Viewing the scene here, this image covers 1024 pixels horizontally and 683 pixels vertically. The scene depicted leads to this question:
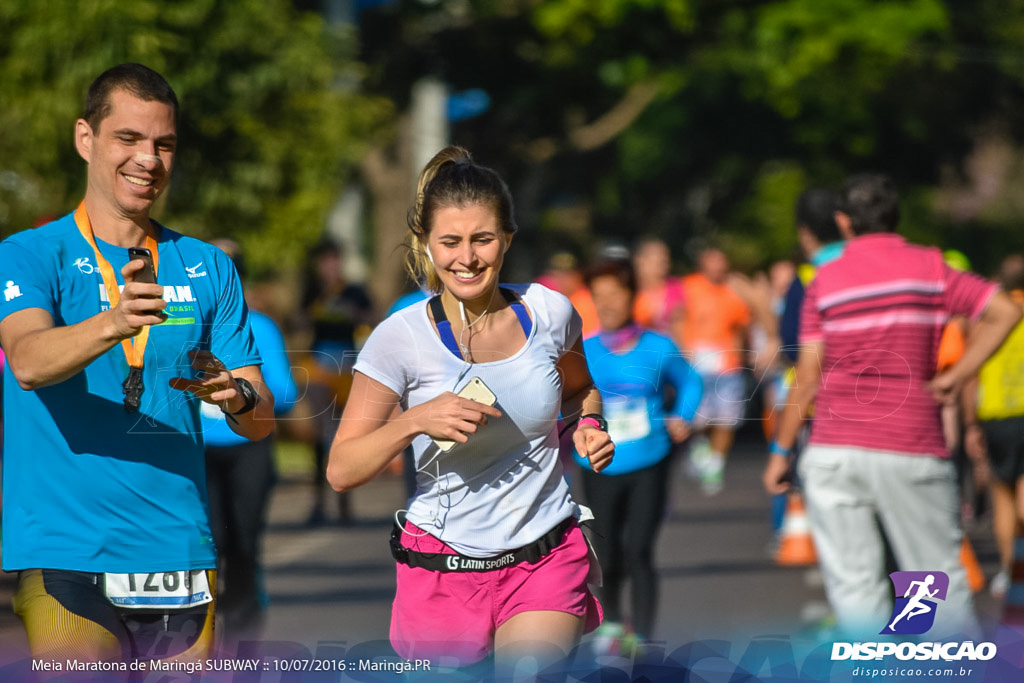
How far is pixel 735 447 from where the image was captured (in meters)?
20.6

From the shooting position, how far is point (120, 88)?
381cm

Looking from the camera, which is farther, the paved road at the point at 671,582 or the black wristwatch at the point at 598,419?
the paved road at the point at 671,582

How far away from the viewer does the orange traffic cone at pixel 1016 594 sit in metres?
7.86

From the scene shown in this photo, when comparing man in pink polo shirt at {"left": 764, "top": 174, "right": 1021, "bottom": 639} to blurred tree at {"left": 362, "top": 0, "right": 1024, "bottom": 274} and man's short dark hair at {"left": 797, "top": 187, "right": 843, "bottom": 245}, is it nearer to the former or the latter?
man's short dark hair at {"left": 797, "top": 187, "right": 843, "bottom": 245}

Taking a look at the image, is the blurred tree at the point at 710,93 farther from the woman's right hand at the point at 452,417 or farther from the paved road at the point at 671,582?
the woman's right hand at the point at 452,417

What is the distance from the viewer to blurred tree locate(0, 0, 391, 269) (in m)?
10.4

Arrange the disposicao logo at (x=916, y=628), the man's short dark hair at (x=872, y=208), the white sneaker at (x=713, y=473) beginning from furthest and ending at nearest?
the white sneaker at (x=713, y=473) → the man's short dark hair at (x=872, y=208) → the disposicao logo at (x=916, y=628)

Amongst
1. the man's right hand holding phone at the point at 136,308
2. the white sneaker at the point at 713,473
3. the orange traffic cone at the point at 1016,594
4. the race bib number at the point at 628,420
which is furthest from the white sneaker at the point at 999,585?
the man's right hand holding phone at the point at 136,308

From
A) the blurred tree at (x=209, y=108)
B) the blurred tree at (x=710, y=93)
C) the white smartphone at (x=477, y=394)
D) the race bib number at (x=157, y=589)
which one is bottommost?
the race bib number at (x=157, y=589)

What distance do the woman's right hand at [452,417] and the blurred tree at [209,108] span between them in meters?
6.97

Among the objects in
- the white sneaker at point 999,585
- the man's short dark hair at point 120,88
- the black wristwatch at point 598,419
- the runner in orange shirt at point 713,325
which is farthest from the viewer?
the runner in orange shirt at point 713,325

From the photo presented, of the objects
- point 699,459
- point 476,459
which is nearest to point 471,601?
point 476,459

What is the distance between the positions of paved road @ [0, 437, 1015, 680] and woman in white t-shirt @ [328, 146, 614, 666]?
0.48m

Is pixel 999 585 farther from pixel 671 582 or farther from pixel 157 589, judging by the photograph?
pixel 157 589
